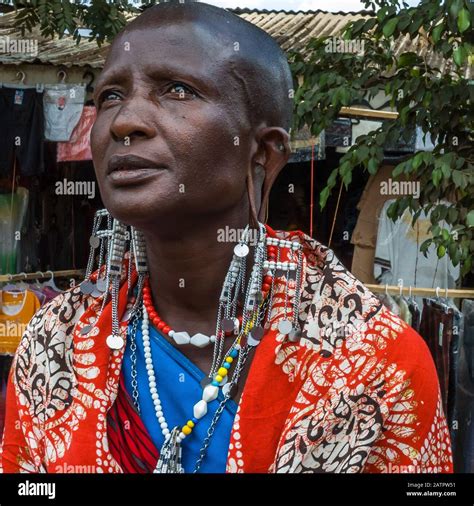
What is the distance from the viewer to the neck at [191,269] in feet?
4.48

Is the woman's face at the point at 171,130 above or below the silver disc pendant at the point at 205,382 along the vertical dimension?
above

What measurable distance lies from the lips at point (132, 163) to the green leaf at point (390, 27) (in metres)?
2.16

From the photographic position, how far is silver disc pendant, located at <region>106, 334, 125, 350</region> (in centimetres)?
142

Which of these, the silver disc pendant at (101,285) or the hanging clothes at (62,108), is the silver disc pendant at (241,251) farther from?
the hanging clothes at (62,108)

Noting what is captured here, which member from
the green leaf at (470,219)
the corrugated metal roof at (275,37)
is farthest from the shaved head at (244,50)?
the corrugated metal roof at (275,37)

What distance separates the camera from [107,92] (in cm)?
134

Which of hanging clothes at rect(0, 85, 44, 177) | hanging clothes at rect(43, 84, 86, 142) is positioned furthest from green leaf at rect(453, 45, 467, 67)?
hanging clothes at rect(0, 85, 44, 177)

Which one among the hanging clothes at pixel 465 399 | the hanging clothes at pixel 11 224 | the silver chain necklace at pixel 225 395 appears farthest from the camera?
the hanging clothes at pixel 11 224

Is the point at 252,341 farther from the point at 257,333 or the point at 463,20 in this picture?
the point at 463,20

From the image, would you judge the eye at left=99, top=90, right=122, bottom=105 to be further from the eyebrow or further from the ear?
the ear

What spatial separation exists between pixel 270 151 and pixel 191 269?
10.5 inches

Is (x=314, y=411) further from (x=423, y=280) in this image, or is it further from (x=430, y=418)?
(x=423, y=280)

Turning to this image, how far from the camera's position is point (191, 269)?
141 cm

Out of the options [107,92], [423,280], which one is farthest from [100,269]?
[423,280]
